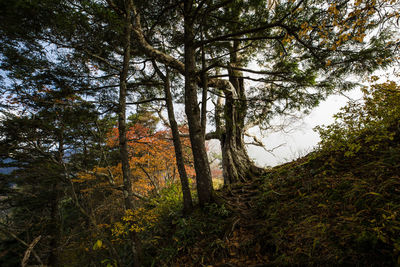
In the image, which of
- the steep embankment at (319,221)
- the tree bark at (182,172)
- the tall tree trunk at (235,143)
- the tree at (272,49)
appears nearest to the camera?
the steep embankment at (319,221)

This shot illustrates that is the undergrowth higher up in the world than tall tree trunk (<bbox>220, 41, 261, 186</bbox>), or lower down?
lower down

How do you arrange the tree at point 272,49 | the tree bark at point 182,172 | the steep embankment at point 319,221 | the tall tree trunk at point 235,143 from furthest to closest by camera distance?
1. the tall tree trunk at point 235,143
2. the tree bark at point 182,172
3. the tree at point 272,49
4. the steep embankment at point 319,221

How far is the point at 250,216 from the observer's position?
2.87m

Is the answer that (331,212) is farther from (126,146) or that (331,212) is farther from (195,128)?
(126,146)

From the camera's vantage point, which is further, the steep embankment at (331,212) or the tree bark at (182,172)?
the tree bark at (182,172)

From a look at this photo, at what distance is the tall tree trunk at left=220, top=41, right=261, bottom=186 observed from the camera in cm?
490

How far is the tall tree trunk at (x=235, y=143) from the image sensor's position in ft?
16.1

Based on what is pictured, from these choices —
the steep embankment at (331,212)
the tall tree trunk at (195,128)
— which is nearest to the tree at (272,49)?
the tall tree trunk at (195,128)

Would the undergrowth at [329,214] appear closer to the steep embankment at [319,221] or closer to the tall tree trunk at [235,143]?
the steep embankment at [319,221]

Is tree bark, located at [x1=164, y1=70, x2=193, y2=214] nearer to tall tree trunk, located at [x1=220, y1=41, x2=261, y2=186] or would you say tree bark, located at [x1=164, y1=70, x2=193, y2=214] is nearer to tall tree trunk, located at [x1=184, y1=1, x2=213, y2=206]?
tall tree trunk, located at [x1=184, y1=1, x2=213, y2=206]

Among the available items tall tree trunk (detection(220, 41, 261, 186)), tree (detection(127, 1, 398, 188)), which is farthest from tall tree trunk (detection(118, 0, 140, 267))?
tall tree trunk (detection(220, 41, 261, 186))

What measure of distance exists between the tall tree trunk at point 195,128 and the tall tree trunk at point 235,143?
1550mm

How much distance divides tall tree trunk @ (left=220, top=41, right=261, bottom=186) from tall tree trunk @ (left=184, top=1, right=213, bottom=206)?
155 cm

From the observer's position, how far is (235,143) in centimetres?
543
